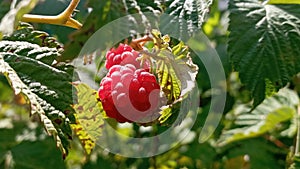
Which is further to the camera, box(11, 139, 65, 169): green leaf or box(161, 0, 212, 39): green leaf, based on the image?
box(11, 139, 65, 169): green leaf

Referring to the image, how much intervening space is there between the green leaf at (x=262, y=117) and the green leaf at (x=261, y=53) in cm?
66

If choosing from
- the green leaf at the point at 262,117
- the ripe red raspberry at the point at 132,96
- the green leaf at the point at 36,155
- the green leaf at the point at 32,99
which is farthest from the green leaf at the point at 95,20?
the green leaf at the point at 36,155

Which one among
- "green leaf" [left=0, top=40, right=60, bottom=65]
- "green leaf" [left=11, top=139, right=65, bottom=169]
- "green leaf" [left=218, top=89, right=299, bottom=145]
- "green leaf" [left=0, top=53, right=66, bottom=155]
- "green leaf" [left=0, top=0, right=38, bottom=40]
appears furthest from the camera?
"green leaf" [left=11, top=139, right=65, bottom=169]

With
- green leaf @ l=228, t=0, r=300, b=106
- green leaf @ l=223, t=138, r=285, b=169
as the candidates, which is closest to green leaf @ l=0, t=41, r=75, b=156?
green leaf @ l=228, t=0, r=300, b=106

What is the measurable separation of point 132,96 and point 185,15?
0.16 meters

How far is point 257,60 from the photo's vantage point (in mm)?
1105

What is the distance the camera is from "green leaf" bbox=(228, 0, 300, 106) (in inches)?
43.5

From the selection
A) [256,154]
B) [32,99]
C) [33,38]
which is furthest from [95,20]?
[256,154]

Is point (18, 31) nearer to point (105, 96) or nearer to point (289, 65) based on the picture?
point (105, 96)

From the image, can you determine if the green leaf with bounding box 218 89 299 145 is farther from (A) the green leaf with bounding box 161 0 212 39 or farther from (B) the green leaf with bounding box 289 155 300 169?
(A) the green leaf with bounding box 161 0 212 39

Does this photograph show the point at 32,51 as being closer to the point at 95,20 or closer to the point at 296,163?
the point at 95,20

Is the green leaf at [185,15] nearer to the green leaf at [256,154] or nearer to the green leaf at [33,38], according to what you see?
the green leaf at [33,38]

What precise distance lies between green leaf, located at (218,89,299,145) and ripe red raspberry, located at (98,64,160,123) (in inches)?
30.1

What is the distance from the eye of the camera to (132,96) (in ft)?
3.37
